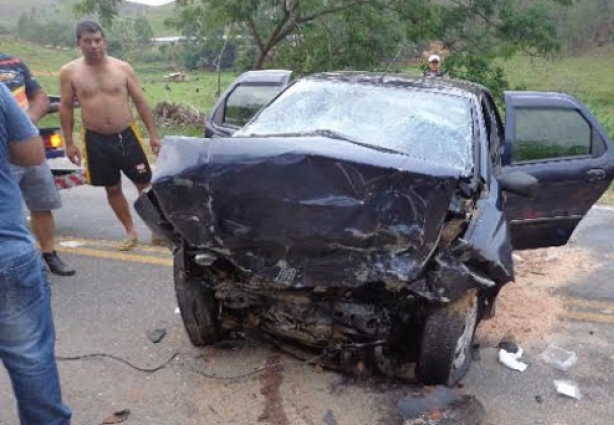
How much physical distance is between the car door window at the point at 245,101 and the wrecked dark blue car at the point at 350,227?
1.21 m

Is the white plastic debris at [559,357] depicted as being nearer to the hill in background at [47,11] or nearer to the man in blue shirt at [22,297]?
the man in blue shirt at [22,297]

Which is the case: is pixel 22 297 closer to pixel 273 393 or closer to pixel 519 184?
pixel 273 393

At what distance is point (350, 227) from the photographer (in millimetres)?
2818

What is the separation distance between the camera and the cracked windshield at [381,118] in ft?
11.6

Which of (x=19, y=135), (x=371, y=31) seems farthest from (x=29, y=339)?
(x=371, y=31)

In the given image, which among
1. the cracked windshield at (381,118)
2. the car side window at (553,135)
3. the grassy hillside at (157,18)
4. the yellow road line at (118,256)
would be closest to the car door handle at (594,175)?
the car side window at (553,135)

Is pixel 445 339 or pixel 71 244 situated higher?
pixel 445 339

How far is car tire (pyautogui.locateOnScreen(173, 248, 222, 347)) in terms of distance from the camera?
3.57 meters

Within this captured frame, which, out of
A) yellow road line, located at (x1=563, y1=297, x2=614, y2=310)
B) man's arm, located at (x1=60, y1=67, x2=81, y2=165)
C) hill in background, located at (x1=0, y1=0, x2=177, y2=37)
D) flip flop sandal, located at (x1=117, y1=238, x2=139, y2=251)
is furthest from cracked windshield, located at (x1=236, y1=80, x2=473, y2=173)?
hill in background, located at (x1=0, y1=0, x2=177, y2=37)

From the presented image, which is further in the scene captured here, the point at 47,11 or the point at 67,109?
the point at 47,11

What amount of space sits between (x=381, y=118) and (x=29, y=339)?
87.9 inches

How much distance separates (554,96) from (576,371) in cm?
211

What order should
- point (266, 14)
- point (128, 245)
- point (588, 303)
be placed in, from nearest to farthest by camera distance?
point (588, 303)
point (128, 245)
point (266, 14)

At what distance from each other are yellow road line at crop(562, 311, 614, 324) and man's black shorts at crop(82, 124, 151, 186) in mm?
3452
